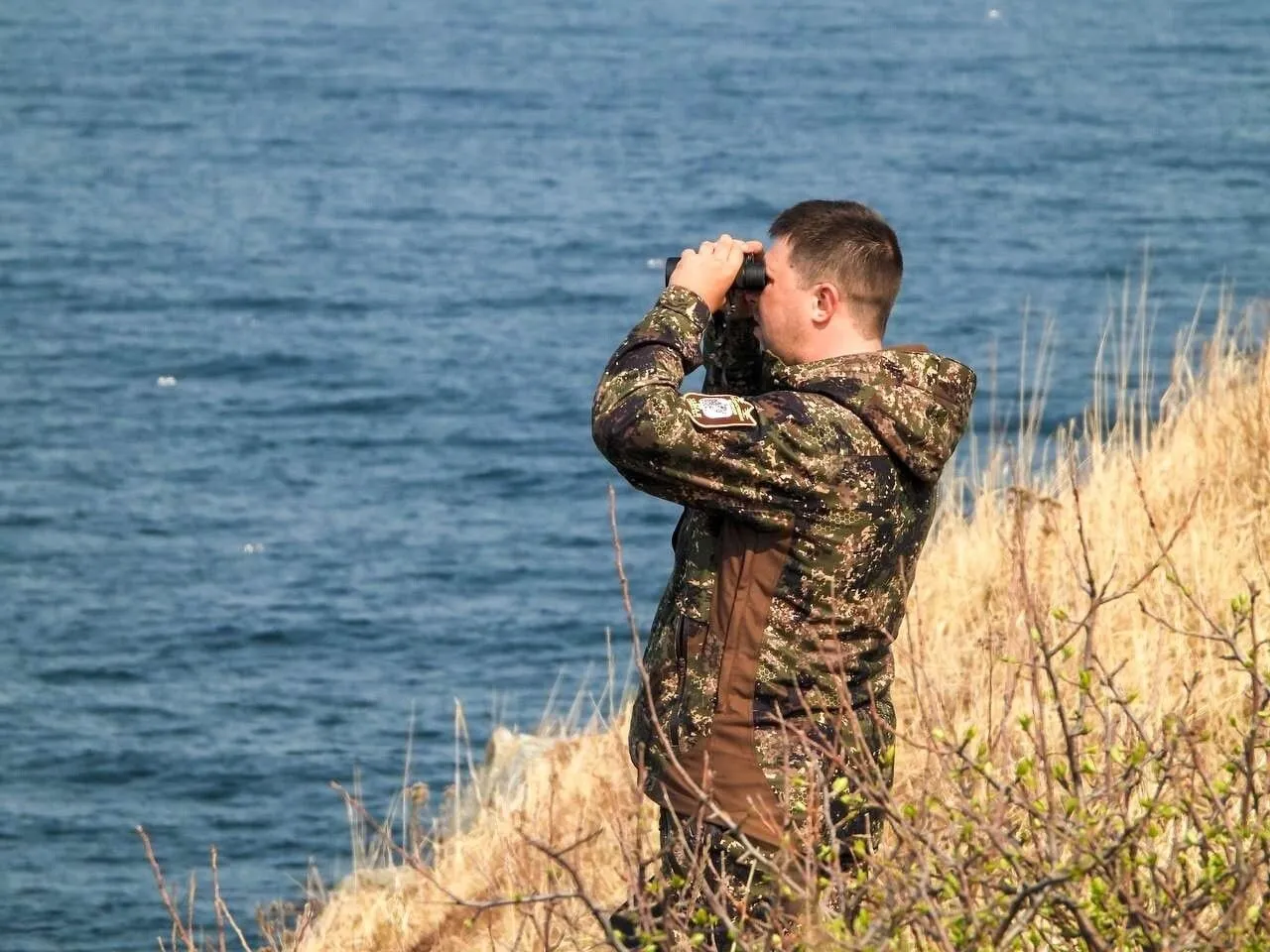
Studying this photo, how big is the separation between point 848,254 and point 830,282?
69 millimetres

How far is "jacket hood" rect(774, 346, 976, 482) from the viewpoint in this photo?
4.50m

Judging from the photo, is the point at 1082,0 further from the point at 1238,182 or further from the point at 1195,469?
the point at 1195,469

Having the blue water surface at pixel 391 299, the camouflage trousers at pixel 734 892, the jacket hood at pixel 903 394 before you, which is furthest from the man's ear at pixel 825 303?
the blue water surface at pixel 391 299

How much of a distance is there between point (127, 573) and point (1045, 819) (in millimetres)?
23502

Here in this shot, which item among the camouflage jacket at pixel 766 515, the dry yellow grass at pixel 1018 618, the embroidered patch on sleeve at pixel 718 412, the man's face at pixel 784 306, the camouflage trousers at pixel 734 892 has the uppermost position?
the man's face at pixel 784 306

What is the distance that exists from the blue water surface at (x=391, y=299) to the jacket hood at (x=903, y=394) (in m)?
12.6

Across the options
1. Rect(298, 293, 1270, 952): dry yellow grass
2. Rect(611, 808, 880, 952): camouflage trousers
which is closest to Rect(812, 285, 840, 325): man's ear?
Rect(611, 808, 880, 952): camouflage trousers

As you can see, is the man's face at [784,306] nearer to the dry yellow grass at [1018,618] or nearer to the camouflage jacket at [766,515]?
the camouflage jacket at [766,515]

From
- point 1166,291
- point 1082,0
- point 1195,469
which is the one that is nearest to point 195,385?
point 1166,291

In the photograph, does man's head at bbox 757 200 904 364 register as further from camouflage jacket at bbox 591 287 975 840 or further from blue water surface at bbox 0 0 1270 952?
blue water surface at bbox 0 0 1270 952

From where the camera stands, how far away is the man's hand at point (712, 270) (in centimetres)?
476

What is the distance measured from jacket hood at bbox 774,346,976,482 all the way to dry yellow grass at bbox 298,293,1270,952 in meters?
1.92

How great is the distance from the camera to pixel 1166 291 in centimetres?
3531

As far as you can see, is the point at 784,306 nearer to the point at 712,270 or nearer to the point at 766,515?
the point at 712,270
